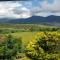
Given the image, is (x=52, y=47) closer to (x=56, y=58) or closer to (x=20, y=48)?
(x=56, y=58)

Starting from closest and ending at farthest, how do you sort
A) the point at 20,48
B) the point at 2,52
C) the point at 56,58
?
1. the point at 56,58
2. the point at 2,52
3. the point at 20,48

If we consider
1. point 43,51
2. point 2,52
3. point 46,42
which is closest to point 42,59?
point 43,51

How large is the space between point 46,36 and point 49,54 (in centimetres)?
366

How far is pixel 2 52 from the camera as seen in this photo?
32625 millimetres

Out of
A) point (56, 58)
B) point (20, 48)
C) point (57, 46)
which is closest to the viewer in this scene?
point (56, 58)

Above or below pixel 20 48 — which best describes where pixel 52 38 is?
above

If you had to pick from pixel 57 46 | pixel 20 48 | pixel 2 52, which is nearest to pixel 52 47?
pixel 57 46

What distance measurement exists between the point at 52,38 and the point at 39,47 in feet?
9.35

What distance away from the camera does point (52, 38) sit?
99.4 ft

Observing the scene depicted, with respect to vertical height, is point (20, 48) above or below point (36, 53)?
below

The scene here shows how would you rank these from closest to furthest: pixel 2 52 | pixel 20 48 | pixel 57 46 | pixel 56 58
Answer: pixel 56 58 < pixel 57 46 < pixel 2 52 < pixel 20 48

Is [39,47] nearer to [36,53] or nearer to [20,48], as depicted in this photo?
[36,53]

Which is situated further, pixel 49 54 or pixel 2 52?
pixel 2 52

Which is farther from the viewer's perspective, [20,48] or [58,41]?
[20,48]
